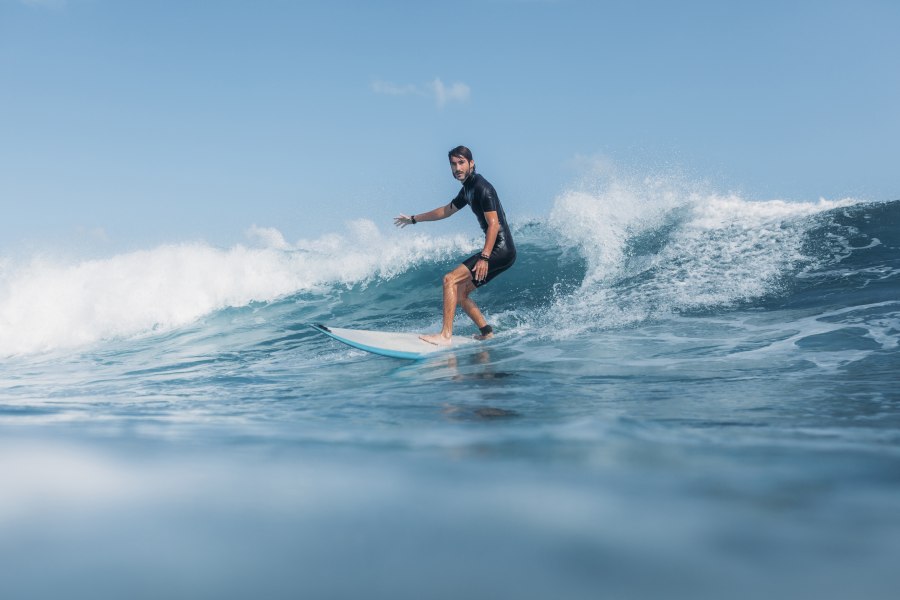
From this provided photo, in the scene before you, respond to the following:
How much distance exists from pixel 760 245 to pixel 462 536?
1019cm

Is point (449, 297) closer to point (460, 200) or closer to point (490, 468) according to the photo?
point (460, 200)

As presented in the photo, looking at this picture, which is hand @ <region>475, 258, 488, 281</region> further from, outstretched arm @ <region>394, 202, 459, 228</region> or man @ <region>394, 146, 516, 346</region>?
outstretched arm @ <region>394, 202, 459, 228</region>

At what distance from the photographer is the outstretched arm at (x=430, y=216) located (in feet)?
23.2

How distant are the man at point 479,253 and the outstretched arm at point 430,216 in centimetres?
9

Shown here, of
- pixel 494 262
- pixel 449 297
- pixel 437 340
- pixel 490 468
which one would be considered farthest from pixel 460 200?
pixel 490 468

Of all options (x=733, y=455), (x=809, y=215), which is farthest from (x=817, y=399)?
(x=809, y=215)

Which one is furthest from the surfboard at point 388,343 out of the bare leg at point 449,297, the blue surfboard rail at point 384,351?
the bare leg at point 449,297

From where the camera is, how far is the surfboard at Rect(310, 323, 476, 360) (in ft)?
20.5

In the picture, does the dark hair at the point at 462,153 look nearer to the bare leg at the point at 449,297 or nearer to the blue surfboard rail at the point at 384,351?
the bare leg at the point at 449,297

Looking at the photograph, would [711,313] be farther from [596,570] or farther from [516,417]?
[596,570]

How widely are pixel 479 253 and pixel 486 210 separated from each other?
46cm

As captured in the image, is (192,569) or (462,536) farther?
(462,536)

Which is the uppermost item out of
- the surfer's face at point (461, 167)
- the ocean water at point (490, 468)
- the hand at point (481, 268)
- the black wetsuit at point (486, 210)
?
the surfer's face at point (461, 167)

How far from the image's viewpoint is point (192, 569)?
1329mm
